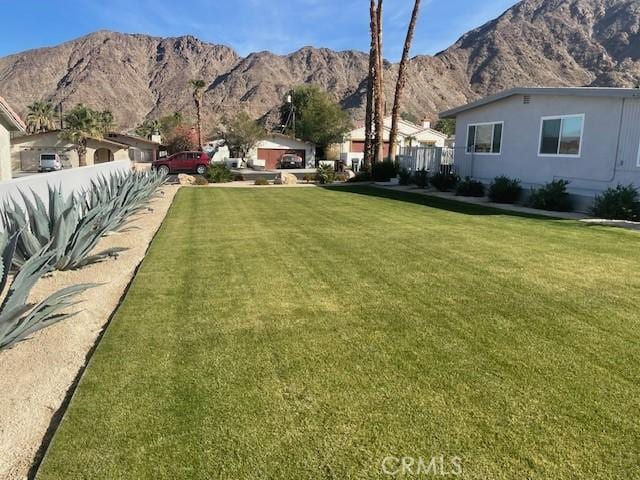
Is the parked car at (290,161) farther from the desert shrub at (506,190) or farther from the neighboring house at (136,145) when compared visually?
the desert shrub at (506,190)

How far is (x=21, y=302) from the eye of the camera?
4.28 m

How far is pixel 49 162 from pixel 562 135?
130ft

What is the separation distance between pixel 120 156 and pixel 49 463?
51128 millimetres

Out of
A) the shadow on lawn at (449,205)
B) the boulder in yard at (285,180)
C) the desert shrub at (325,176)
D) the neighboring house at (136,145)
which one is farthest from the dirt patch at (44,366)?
the neighboring house at (136,145)

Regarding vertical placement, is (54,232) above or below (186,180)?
above

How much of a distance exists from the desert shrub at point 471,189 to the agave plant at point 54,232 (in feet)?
45.9

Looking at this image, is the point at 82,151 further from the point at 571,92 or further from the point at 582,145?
the point at 582,145

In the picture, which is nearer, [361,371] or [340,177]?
[361,371]

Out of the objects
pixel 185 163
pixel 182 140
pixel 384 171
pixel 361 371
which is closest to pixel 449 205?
pixel 384 171

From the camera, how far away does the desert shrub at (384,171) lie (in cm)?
2652

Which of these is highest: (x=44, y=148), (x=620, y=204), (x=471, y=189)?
(x=44, y=148)

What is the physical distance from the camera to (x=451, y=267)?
7.20 m

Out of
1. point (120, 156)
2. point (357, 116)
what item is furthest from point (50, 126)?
point (357, 116)

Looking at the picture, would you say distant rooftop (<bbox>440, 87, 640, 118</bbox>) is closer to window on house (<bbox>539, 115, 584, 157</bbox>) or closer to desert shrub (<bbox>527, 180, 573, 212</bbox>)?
window on house (<bbox>539, 115, 584, 157</bbox>)
